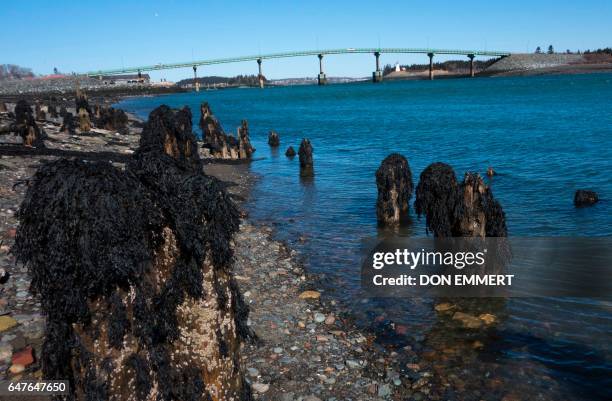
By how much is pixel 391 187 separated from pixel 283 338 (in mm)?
11470

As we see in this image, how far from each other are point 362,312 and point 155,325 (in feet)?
28.9

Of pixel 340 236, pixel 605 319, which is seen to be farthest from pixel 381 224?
pixel 605 319

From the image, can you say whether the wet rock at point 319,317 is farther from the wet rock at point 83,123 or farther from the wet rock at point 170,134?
the wet rock at point 83,123

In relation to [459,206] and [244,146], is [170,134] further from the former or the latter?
[244,146]

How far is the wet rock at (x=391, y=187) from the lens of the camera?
21.2 meters

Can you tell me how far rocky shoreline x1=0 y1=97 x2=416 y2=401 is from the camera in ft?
31.5

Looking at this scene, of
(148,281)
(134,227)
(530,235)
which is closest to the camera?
(134,227)

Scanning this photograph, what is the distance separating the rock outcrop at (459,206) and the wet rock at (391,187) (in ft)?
18.4

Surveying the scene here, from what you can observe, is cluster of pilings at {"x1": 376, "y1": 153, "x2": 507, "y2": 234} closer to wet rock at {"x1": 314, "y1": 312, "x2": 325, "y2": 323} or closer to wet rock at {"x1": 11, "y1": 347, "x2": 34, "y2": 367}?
wet rock at {"x1": 314, "y1": 312, "x2": 325, "y2": 323}

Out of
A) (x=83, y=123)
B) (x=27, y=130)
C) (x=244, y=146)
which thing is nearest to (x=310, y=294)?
(x=27, y=130)

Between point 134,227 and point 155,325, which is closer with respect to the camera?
point 134,227

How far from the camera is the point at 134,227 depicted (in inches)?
200

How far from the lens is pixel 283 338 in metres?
11.7

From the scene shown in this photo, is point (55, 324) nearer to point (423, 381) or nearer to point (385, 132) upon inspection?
point (423, 381)
